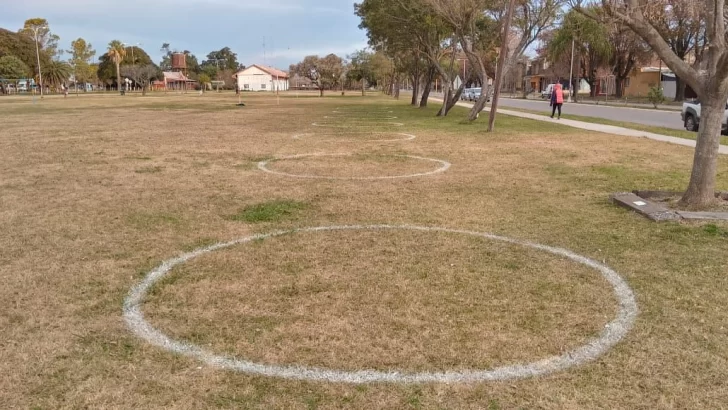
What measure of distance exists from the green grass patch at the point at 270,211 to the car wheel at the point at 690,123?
19.3 m

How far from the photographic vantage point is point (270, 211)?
7.29 m

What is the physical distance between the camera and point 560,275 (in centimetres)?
493

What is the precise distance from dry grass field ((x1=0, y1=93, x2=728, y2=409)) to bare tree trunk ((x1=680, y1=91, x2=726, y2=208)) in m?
0.95

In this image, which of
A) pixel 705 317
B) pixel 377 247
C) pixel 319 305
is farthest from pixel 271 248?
pixel 705 317

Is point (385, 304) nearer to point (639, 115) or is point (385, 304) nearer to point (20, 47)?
point (639, 115)

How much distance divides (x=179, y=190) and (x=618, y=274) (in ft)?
21.6

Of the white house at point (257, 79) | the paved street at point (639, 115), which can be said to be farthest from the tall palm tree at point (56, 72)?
the paved street at point (639, 115)

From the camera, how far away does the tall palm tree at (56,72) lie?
91.8 metres

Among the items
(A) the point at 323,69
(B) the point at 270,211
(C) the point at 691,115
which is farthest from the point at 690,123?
(A) the point at 323,69

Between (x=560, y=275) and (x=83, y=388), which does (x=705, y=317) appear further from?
(x=83, y=388)

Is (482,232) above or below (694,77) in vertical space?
below

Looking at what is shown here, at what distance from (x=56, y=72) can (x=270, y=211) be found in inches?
4017

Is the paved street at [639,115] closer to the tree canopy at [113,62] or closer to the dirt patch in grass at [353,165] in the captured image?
the dirt patch in grass at [353,165]

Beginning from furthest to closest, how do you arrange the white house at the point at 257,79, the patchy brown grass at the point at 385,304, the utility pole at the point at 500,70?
the white house at the point at 257,79
the utility pole at the point at 500,70
the patchy brown grass at the point at 385,304
